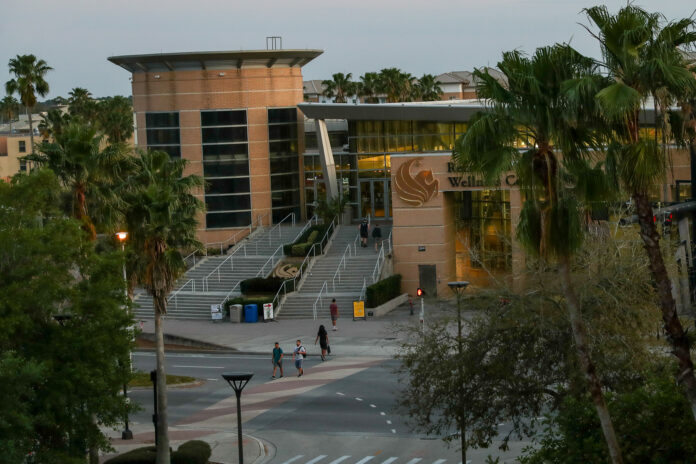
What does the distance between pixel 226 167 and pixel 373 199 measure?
881cm

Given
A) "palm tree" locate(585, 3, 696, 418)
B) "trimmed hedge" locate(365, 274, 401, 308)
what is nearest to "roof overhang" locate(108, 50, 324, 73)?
"trimmed hedge" locate(365, 274, 401, 308)

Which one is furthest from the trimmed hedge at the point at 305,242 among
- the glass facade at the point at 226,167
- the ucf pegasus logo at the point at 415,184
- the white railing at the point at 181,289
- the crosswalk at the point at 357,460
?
the crosswalk at the point at 357,460

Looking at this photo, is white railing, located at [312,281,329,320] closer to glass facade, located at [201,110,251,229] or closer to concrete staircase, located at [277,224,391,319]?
concrete staircase, located at [277,224,391,319]

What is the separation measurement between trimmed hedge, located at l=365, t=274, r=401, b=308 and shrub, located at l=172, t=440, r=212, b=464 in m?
24.2

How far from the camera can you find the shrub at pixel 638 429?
52.3 feet

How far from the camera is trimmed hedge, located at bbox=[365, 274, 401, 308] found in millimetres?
50969

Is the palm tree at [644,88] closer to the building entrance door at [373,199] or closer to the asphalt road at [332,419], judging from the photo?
the asphalt road at [332,419]

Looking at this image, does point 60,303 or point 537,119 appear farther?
point 60,303

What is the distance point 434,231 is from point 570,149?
130 feet

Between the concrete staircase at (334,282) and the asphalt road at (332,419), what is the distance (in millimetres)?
9651

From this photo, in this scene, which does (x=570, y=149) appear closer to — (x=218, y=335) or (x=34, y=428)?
(x=34, y=428)

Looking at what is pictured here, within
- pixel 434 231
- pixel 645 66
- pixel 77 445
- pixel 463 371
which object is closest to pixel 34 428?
pixel 77 445

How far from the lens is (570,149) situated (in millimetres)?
Result: 15000

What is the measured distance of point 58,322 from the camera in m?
22.4
